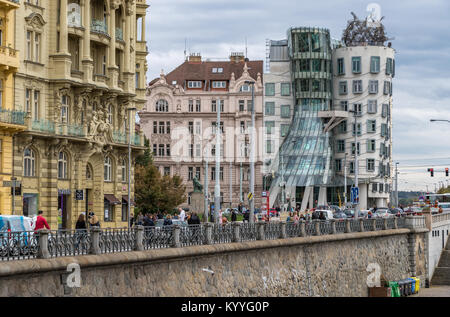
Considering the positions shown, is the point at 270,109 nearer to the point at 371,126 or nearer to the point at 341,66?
the point at 341,66

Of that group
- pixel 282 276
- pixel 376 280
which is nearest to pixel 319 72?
pixel 376 280

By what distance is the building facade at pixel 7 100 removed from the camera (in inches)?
1806

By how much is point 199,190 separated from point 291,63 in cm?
4182

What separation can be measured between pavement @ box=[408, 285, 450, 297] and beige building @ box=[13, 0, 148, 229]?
18586 millimetres

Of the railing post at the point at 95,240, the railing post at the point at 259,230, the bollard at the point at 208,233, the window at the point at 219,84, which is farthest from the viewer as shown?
the window at the point at 219,84

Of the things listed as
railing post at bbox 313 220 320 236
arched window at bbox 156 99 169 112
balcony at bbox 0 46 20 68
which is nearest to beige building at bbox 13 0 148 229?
balcony at bbox 0 46 20 68

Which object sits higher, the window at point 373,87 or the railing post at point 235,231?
the window at point 373,87

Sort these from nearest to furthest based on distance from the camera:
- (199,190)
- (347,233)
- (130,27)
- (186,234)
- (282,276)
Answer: (186,234), (282,276), (347,233), (130,27), (199,190)

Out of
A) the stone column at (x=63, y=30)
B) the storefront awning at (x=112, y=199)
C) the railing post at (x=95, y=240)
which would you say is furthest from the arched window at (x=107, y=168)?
the railing post at (x=95, y=240)

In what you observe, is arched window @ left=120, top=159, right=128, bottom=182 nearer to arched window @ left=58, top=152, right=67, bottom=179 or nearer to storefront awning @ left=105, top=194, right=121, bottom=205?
storefront awning @ left=105, top=194, right=121, bottom=205

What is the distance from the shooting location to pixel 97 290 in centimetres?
2527

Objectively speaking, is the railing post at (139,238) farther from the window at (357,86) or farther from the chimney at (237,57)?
the chimney at (237,57)

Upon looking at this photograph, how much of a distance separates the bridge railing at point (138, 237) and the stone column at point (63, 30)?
55.2 ft
